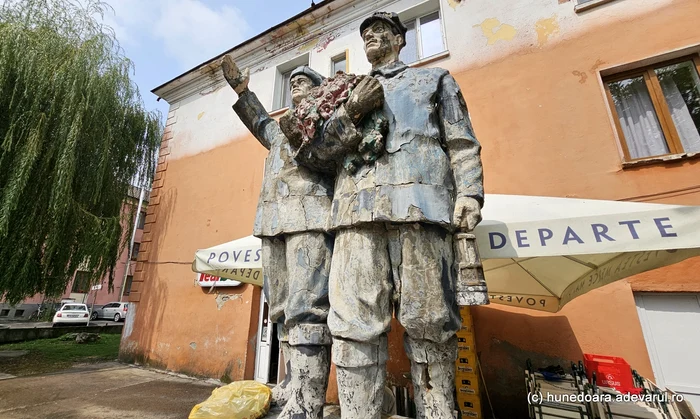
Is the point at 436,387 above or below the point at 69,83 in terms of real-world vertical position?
below

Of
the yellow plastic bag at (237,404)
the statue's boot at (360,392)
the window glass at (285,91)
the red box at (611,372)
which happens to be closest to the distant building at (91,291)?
the window glass at (285,91)

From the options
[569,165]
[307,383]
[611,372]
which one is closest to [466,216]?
[307,383]

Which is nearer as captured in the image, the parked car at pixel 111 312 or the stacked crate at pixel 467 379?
the stacked crate at pixel 467 379

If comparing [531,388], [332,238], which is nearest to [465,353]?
[531,388]

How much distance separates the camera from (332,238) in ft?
5.71

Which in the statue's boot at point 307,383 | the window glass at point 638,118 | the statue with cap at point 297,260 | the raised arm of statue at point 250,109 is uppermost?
the window glass at point 638,118

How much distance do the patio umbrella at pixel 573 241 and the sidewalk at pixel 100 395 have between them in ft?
5.82

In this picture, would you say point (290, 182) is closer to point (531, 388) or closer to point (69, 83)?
point (531, 388)

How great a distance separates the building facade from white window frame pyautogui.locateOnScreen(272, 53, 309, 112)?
0.12 ft

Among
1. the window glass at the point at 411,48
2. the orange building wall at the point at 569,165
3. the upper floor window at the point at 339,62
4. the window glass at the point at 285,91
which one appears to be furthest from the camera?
the window glass at the point at 285,91

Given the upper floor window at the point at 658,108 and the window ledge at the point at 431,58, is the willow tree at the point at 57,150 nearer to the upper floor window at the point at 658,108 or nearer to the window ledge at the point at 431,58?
the window ledge at the point at 431,58

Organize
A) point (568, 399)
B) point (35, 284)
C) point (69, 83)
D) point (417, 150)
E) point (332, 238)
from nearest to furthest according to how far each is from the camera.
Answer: point (417, 150) → point (332, 238) → point (568, 399) → point (35, 284) → point (69, 83)

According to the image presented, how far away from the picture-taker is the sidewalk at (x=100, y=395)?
318 cm

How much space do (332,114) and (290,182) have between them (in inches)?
18.9
